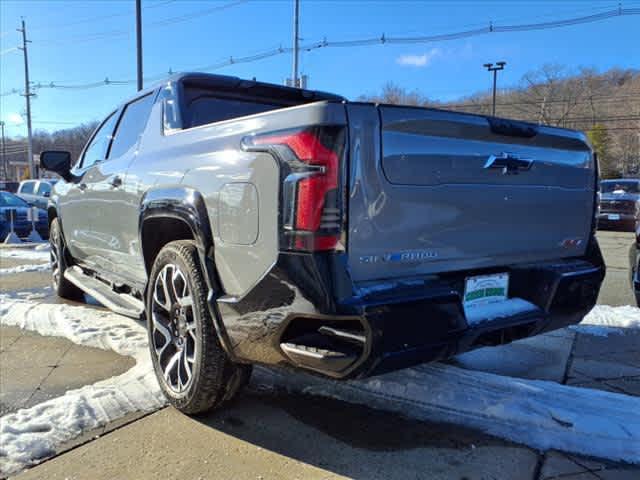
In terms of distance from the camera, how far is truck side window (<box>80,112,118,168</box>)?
4.73 metres

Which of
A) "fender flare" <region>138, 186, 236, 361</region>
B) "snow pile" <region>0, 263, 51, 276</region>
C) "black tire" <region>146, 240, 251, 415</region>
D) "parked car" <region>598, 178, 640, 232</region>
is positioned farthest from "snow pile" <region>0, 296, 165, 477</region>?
"parked car" <region>598, 178, 640, 232</region>

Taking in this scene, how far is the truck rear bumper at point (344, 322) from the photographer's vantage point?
2.04 meters

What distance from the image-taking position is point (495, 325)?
2.51 metres

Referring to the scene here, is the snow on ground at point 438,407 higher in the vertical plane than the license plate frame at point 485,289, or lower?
lower

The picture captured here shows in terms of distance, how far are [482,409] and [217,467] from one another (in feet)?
5.05

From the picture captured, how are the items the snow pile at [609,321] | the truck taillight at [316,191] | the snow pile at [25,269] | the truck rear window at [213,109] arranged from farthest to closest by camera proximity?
the snow pile at [25,269] → the snow pile at [609,321] → the truck rear window at [213,109] → the truck taillight at [316,191]

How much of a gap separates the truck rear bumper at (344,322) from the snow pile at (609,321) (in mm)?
2673

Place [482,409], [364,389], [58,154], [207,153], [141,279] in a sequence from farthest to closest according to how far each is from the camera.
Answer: [58,154], [141,279], [364,389], [482,409], [207,153]

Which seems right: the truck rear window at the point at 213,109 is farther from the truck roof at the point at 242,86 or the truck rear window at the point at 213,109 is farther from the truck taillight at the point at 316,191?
the truck taillight at the point at 316,191

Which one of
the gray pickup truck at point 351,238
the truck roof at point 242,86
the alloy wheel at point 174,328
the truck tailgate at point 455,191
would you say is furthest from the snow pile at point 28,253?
the truck tailgate at point 455,191

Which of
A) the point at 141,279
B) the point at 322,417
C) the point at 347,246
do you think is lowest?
the point at 322,417

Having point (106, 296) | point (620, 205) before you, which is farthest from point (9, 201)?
point (620, 205)

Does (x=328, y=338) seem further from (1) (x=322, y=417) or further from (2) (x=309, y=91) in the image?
(2) (x=309, y=91)

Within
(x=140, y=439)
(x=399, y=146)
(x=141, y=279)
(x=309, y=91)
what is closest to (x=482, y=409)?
(x=399, y=146)
